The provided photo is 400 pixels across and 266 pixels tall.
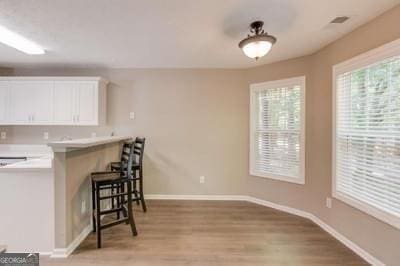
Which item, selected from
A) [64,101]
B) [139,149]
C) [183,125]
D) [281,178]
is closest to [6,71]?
[64,101]

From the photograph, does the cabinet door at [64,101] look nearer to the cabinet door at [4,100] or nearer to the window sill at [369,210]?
the cabinet door at [4,100]

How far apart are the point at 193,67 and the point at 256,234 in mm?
2939

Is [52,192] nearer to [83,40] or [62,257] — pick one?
[62,257]

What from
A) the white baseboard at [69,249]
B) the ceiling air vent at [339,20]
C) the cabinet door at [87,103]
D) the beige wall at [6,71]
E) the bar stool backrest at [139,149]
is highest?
the ceiling air vent at [339,20]

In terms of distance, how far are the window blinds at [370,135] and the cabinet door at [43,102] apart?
434 cm

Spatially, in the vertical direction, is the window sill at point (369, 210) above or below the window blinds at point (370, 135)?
below

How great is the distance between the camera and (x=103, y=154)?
3.91 meters

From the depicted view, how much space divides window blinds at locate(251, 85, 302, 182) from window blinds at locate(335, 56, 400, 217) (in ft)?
2.86

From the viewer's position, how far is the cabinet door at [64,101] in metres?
4.58

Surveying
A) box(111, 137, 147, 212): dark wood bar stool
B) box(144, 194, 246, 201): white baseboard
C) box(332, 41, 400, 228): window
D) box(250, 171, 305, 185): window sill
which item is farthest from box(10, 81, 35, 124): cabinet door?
box(332, 41, 400, 228): window

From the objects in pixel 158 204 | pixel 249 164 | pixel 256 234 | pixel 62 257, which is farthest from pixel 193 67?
pixel 62 257

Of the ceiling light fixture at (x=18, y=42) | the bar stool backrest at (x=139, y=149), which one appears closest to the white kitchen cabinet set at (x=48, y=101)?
the ceiling light fixture at (x=18, y=42)

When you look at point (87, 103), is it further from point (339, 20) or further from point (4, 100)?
point (339, 20)

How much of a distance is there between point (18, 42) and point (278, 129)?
12.5ft
